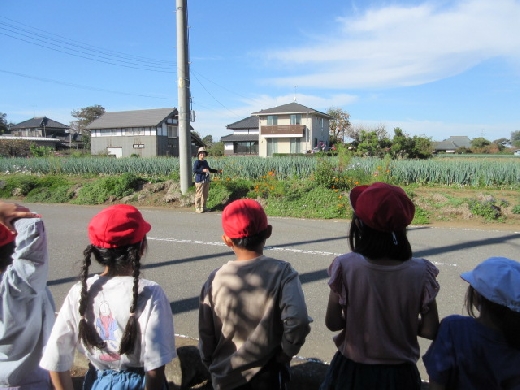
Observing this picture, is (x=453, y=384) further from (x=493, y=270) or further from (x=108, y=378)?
(x=108, y=378)

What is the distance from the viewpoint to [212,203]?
12.2m

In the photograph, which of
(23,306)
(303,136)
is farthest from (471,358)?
(303,136)

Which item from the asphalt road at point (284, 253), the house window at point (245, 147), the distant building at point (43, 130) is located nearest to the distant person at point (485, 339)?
the asphalt road at point (284, 253)

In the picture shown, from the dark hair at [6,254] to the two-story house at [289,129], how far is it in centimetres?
4525

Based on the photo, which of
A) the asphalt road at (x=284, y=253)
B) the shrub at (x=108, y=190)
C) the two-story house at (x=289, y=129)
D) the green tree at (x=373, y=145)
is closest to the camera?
the asphalt road at (x=284, y=253)

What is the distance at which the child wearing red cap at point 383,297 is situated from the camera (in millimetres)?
1770

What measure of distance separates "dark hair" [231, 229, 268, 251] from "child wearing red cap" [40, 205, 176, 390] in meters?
0.43

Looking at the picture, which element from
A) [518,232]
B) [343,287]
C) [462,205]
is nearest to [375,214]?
[343,287]

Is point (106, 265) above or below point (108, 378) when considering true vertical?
above

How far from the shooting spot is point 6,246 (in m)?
1.91

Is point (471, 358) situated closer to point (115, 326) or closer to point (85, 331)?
point (115, 326)

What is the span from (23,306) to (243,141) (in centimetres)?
5203

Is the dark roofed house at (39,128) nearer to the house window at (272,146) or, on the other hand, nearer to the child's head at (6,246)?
the house window at (272,146)

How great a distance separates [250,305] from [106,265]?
2.26 ft
